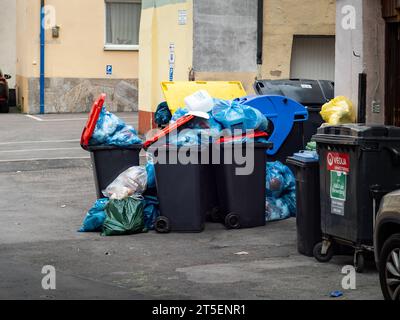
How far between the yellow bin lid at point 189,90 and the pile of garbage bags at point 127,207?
8.40ft

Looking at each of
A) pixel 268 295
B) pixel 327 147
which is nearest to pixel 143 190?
pixel 327 147

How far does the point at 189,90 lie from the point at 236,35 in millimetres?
5878

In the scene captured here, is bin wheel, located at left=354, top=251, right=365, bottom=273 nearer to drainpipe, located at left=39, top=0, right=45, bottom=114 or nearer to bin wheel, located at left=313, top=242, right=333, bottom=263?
bin wheel, located at left=313, top=242, right=333, bottom=263

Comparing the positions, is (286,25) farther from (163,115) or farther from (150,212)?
(150,212)

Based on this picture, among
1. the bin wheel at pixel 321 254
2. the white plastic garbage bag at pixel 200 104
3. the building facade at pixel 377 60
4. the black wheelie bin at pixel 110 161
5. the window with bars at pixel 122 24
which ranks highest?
the window with bars at pixel 122 24

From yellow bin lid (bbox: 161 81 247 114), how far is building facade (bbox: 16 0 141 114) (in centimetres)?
1320

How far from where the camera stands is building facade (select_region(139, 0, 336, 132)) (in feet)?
65.4

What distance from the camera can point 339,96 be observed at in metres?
13.4

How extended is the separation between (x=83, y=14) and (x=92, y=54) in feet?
3.81

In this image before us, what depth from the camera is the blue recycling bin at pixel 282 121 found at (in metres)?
12.9

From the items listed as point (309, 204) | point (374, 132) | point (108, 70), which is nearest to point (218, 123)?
point (309, 204)

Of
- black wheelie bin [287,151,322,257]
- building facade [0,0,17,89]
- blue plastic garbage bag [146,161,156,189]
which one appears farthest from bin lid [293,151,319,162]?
building facade [0,0,17,89]

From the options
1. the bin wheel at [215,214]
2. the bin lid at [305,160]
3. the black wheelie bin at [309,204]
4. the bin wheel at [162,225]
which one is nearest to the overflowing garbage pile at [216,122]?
the bin wheel at [162,225]

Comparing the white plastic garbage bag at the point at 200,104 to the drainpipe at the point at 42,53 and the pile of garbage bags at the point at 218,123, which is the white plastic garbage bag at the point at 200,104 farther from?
the drainpipe at the point at 42,53
